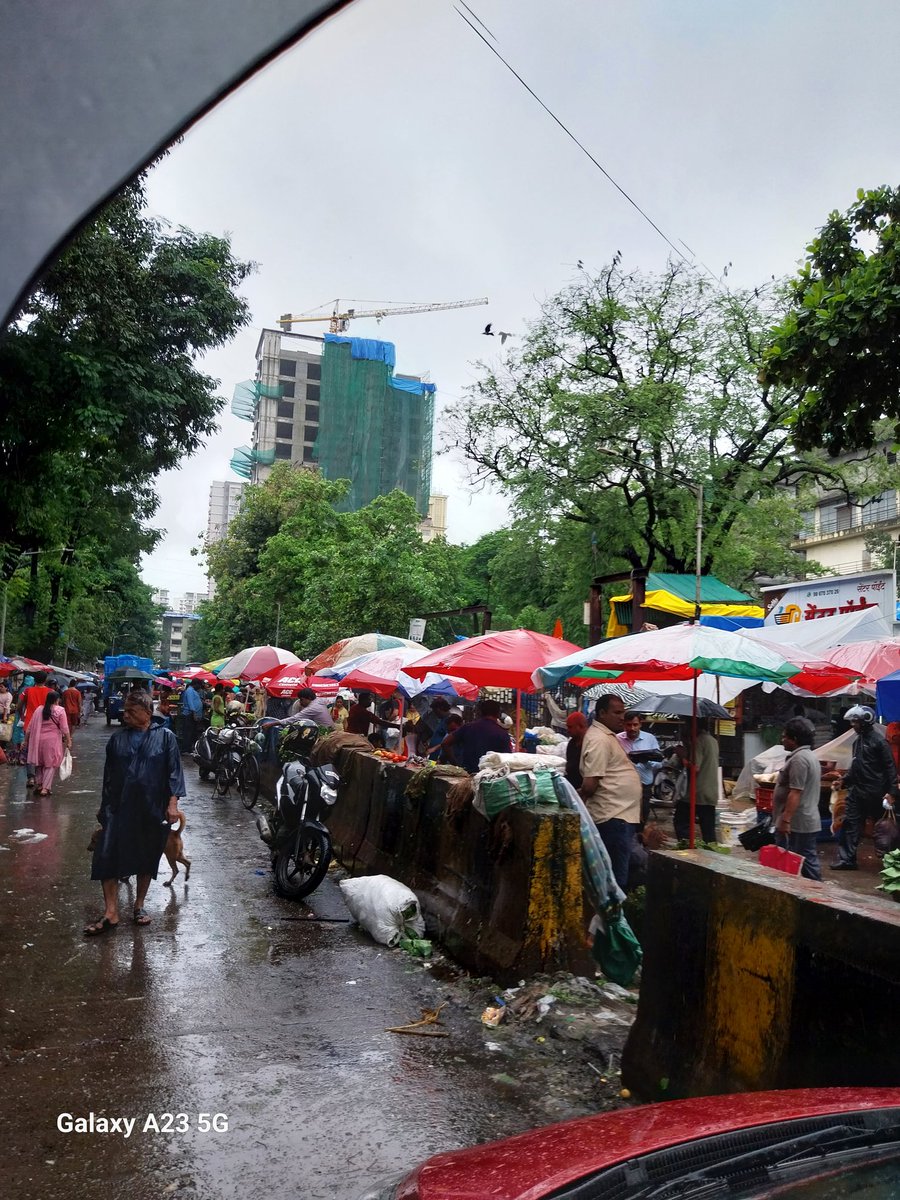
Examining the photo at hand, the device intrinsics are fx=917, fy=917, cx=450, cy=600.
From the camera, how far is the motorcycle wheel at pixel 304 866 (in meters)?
8.09

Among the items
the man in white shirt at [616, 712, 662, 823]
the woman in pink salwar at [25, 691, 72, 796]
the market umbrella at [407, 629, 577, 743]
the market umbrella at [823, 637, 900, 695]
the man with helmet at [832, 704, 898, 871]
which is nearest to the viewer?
the man with helmet at [832, 704, 898, 871]

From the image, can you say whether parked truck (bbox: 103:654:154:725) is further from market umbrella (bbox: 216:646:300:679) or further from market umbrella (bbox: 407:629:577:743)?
market umbrella (bbox: 407:629:577:743)

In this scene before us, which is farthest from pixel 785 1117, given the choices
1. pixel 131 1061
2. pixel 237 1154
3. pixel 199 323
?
pixel 199 323

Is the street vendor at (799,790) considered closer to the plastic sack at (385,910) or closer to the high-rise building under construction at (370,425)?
the plastic sack at (385,910)

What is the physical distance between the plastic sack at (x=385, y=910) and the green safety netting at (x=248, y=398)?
94.0 m

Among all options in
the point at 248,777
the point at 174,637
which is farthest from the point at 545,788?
the point at 174,637

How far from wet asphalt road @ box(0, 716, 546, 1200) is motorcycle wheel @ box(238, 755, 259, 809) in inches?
282

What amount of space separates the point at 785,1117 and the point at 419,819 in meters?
6.04

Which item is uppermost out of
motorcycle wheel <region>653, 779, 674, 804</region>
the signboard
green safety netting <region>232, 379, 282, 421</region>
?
green safety netting <region>232, 379, 282, 421</region>

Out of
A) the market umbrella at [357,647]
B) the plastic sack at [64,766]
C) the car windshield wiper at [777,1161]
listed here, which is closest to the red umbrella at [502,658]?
the market umbrella at [357,647]

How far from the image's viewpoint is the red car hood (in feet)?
6.43

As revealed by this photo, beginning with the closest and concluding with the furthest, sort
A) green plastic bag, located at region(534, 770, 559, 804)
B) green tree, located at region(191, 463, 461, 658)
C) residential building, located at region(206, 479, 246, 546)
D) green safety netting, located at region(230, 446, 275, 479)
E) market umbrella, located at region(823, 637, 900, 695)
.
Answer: green plastic bag, located at region(534, 770, 559, 804), market umbrella, located at region(823, 637, 900, 695), green tree, located at region(191, 463, 461, 658), green safety netting, located at region(230, 446, 275, 479), residential building, located at region(206, 479, 246, 546)

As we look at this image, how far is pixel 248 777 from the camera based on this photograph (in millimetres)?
15789

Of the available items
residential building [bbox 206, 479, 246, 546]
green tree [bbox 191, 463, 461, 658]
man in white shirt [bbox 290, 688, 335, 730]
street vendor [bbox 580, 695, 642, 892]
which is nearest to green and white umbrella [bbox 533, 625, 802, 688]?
street vendor [bbox 580, 695, 642, 892]
